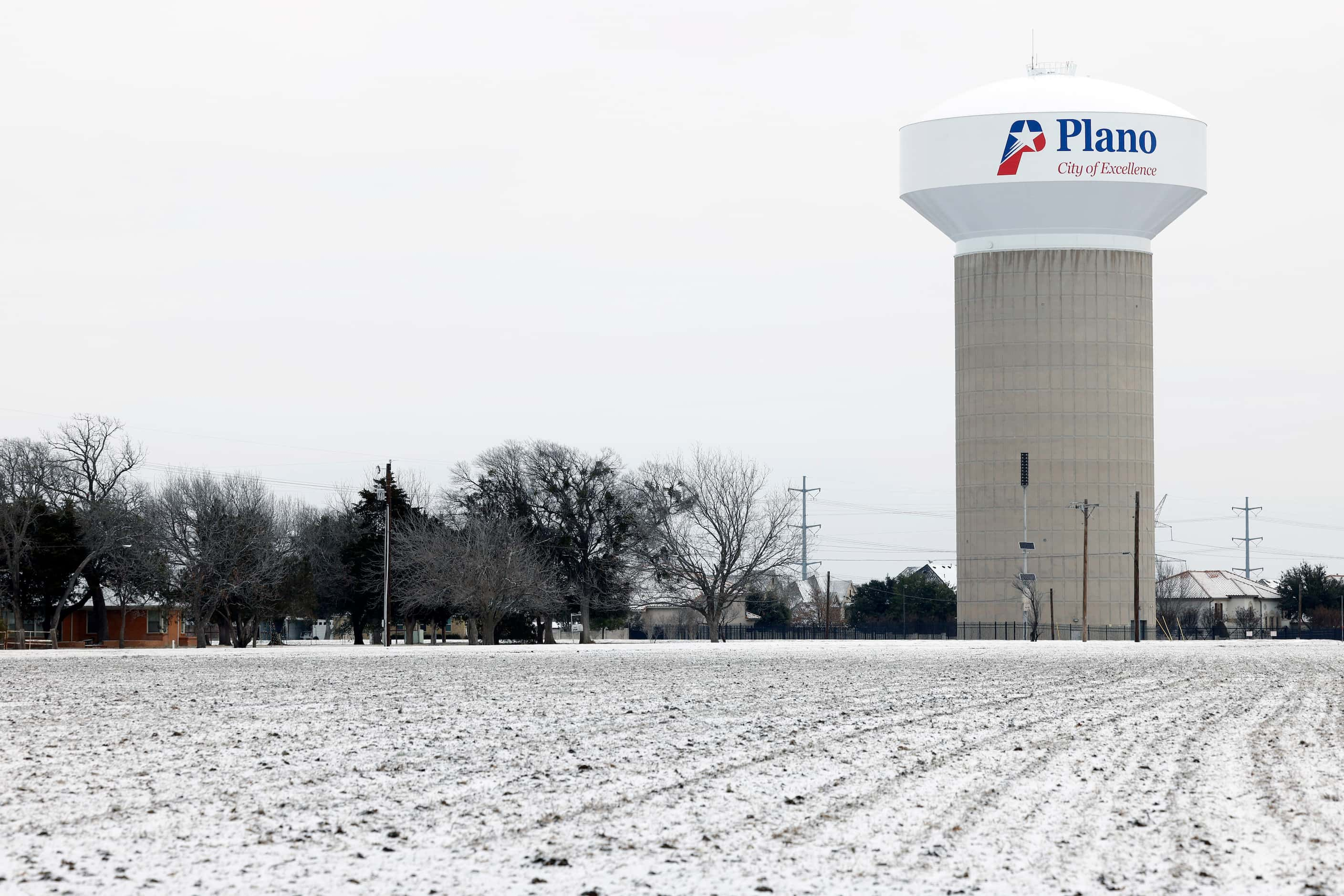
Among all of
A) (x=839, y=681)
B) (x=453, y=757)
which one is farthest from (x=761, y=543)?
(x=453, y=757)

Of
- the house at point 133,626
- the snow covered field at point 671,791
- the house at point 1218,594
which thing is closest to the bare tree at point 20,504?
the house at point 133,626

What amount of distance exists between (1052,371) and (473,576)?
29826mm

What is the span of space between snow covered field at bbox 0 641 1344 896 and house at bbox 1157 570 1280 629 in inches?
4306

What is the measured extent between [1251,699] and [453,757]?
1337cm

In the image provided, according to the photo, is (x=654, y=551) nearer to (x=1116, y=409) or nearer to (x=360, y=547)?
(x=360, y=547)

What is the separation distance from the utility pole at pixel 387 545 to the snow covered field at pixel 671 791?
47368 mm

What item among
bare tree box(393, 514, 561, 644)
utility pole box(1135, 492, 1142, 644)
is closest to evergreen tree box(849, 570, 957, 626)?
utility pole box(1135, 492, 1142, 644)

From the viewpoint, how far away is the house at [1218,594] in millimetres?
131125

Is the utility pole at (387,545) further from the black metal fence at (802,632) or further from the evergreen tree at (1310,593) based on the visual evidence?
the evergreen tree at (1310,593)

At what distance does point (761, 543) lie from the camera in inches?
3408

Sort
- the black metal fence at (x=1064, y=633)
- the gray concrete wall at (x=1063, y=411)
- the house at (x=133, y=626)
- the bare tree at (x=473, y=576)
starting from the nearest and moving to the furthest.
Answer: the bare tree at (x=473, y=576) < the house at (x=133, y=626) < the black metal fence at (x=1064, y=633) < the gray concrete wall at (x=1063, y=411)

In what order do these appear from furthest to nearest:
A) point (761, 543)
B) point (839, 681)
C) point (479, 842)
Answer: point (761, 543) < point (839, 681) < point (479, 842)

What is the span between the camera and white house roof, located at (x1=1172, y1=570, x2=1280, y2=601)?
133375 millimetres

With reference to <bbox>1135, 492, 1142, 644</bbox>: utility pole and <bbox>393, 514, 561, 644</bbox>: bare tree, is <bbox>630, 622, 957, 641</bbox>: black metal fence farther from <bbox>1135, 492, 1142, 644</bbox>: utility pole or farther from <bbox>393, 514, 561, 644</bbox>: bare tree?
<bbox>393, 514, 561, 644</bbox>: bare tree
